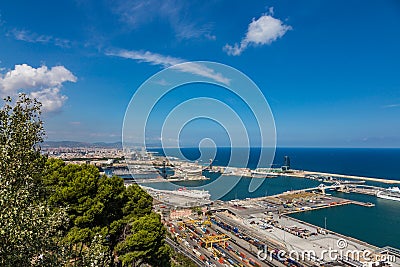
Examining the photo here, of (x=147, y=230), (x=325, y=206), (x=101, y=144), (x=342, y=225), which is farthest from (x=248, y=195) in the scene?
(x=101, y=144)

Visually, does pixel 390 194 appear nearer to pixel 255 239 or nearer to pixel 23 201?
pixel 255 239

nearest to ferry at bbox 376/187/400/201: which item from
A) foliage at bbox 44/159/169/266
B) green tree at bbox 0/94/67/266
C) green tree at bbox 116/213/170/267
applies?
green tree at bbox 116/213/170/267

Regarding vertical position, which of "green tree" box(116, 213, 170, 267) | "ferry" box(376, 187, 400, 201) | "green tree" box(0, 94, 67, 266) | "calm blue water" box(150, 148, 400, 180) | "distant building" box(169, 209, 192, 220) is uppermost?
"green tree" box(0, 94, 67, 266)

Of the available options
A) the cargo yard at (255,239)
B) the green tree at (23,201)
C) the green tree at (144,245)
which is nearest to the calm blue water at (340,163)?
the cargo yard at (255,239)

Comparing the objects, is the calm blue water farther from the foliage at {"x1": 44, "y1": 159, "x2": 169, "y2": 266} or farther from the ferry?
the ferry

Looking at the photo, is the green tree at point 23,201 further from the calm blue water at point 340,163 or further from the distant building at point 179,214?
the distant building at point 179,214

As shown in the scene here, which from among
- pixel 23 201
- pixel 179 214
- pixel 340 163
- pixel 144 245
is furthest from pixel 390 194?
pixel 340 163

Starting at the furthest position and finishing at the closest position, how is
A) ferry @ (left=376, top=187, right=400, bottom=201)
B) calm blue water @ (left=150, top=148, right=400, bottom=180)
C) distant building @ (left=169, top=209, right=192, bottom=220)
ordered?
calm blue water @ (left=150, top=148, right=400, bottom=180)
ferry @ (left=376, top=187, right=400, bottom=201)
distant building @ (left=169, top=209, right=192, bottom=220)

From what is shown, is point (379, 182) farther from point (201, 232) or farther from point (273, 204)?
point (201, 232)

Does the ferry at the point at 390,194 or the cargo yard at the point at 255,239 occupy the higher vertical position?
the ferry at the point at 390,194
